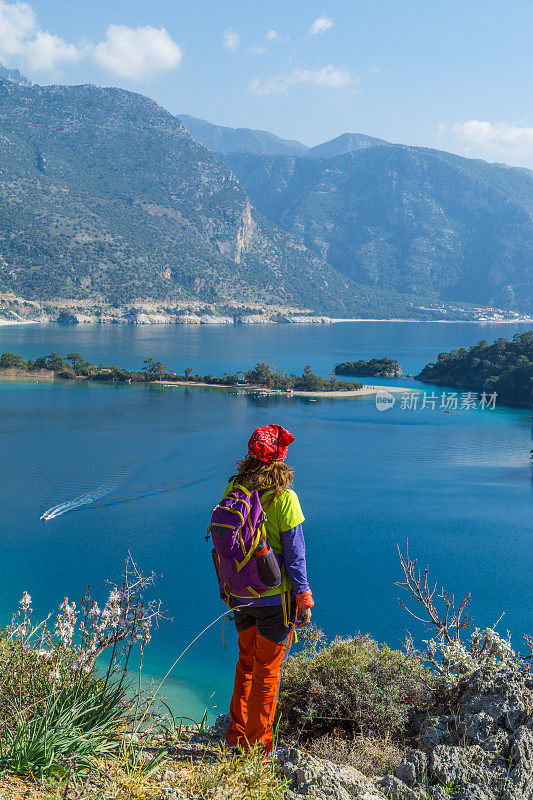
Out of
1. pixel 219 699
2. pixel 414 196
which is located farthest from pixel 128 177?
pixel 219 699

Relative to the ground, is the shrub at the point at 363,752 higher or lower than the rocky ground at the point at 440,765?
lower

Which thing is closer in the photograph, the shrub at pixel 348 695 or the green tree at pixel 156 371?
the shrub at pixel 348 695

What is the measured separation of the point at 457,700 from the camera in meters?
2.80

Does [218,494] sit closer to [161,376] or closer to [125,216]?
[161,376]

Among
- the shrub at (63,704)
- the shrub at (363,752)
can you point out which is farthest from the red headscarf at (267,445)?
the shrub at (363,752)

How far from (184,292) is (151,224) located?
21652 millimetres

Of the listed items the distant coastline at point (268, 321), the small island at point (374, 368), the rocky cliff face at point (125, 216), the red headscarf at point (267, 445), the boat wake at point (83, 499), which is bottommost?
the boat wake at point (83, 499)

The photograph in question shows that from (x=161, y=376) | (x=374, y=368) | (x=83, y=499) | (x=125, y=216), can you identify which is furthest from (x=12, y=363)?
(x=125, y=216)

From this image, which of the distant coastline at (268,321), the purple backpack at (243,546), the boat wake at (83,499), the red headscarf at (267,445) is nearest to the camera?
the purple backpack at (243,546)

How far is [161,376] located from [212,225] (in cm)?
9898

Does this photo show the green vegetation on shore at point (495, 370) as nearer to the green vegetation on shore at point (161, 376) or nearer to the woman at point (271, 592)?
the green vegetation on shore at point (161, 376)

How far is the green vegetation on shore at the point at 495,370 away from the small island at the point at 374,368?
206 centimetres

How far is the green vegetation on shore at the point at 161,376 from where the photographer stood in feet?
141

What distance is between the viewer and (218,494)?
18.8m
